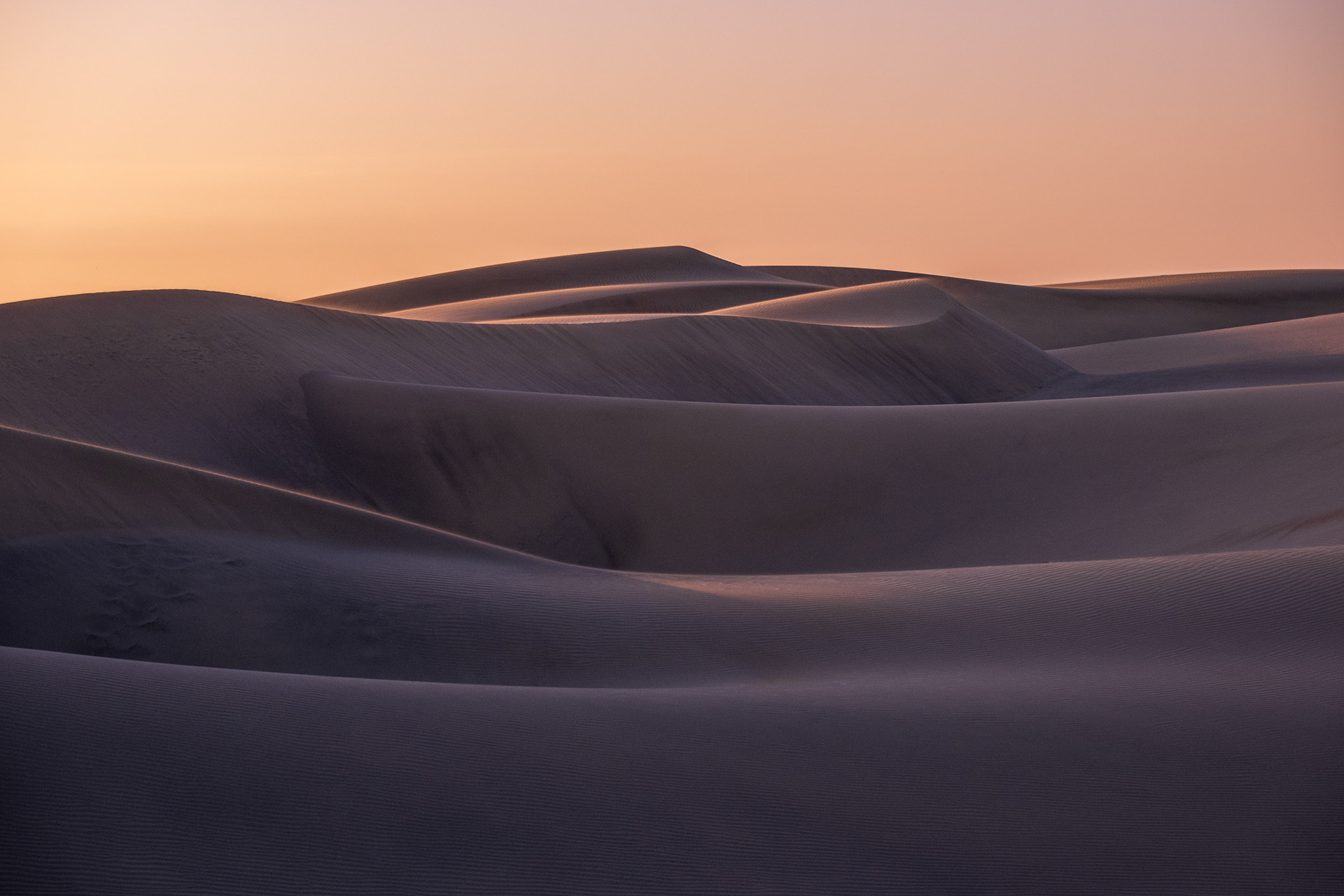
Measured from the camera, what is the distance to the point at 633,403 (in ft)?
28.0

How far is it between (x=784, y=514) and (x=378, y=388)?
9.35 ft

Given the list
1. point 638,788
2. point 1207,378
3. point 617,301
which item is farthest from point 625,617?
point 617,301

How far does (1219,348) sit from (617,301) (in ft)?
30.6

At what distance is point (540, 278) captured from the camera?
26.7 metres

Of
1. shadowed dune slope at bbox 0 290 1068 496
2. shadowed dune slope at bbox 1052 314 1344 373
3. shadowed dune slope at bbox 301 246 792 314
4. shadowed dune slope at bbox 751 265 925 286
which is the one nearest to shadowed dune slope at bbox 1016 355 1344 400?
shadowed dune slope at bbox 1052 314 1344 373

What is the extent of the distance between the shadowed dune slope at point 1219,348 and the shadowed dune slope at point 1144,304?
4608 mm

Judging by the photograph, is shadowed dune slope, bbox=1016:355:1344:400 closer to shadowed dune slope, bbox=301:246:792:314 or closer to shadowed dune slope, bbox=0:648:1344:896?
shadowed dune slope, bbox=0:648:1344:896

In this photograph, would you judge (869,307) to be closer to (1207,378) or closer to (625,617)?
(1207,378)

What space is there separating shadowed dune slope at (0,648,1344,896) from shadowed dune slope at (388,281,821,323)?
15.4 m

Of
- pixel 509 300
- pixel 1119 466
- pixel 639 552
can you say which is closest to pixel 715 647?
pixel 639 552

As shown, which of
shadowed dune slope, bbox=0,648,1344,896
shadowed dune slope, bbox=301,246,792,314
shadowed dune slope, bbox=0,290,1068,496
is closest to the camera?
shadowed dune slope, bbox=0,648,1344,896

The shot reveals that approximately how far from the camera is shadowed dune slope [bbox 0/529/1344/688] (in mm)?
3836

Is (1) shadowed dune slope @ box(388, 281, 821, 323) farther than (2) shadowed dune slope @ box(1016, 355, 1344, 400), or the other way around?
(1) shadowed dune slope @ box(388, 281, 821, 323)

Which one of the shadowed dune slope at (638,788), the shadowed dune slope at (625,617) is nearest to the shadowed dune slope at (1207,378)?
the shadowed dune slope at (625,617)
